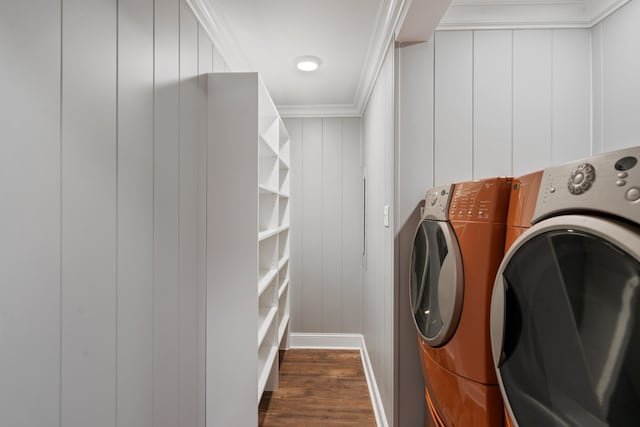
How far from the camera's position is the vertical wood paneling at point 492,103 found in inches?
65.2

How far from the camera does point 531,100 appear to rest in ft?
5.42

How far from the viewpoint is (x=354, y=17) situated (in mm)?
1801

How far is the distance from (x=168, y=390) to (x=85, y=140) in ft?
3.56

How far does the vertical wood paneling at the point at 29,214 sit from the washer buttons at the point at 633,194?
3.91 feet

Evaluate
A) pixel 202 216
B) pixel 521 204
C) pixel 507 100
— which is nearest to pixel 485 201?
pixel 521 204

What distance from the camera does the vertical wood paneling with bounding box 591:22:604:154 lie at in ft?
5.20

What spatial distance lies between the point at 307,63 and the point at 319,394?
250 cm

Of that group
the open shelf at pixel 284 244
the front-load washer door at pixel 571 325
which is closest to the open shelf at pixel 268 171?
the open shelf at pixel 284 244

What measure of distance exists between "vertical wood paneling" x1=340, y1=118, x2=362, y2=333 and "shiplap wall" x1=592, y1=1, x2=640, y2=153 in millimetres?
2007

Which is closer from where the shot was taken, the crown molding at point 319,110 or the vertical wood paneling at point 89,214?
the vertical wood paneling at point 89,214

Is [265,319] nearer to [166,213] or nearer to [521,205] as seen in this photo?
[166,213]

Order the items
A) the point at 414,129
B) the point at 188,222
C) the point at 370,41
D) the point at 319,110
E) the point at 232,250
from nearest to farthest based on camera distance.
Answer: the point at 188,222, the point at 414,129, the point at 232,250, the point at 370,41, the point at 319,110

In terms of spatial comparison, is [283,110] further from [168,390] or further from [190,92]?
[168,390]

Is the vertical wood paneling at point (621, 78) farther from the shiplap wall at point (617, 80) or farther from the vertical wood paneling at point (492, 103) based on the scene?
the vertical wood paneling at point (492, 103)
